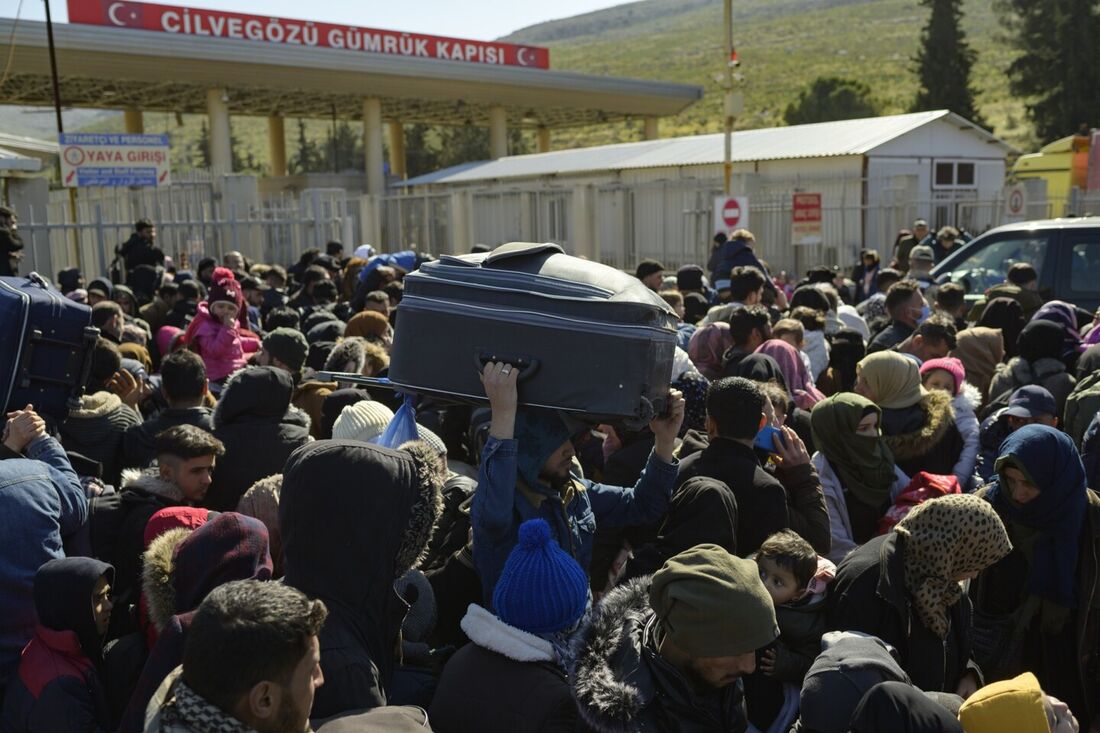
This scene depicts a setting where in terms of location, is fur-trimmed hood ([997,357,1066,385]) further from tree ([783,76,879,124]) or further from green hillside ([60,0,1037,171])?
tree ([783,76,879,124])

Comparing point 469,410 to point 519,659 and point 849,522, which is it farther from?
point 519,659

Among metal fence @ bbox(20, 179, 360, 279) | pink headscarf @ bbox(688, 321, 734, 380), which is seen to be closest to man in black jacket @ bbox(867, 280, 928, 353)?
pink headscarf @ bbox(688, 321, 734, 380)

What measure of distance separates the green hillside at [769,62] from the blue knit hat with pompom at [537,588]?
Answer: 3978 centimetres

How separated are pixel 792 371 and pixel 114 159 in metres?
14.6

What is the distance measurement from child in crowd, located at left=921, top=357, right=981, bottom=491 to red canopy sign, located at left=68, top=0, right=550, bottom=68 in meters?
26.2

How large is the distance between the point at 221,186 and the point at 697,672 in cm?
1535

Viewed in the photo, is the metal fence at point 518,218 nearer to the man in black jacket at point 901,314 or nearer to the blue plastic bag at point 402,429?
the man in black jacket at point 901,314

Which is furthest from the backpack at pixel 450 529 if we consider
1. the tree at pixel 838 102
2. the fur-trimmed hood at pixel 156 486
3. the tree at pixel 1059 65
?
the tree at pixel 838 102

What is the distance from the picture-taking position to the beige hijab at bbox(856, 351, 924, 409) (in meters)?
4.71

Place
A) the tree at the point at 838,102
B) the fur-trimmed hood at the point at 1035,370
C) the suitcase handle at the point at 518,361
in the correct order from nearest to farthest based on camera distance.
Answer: the suitcase handle at the point at 518,361 < the fur-trimmed hood at the point at 1035,370 < the tree at the point at 838,102

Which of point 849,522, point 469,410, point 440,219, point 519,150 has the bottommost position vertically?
point 849,522

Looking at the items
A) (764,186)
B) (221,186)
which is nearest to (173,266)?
(221,186)

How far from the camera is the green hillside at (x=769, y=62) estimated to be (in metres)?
65.1

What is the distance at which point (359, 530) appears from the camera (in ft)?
8.21
